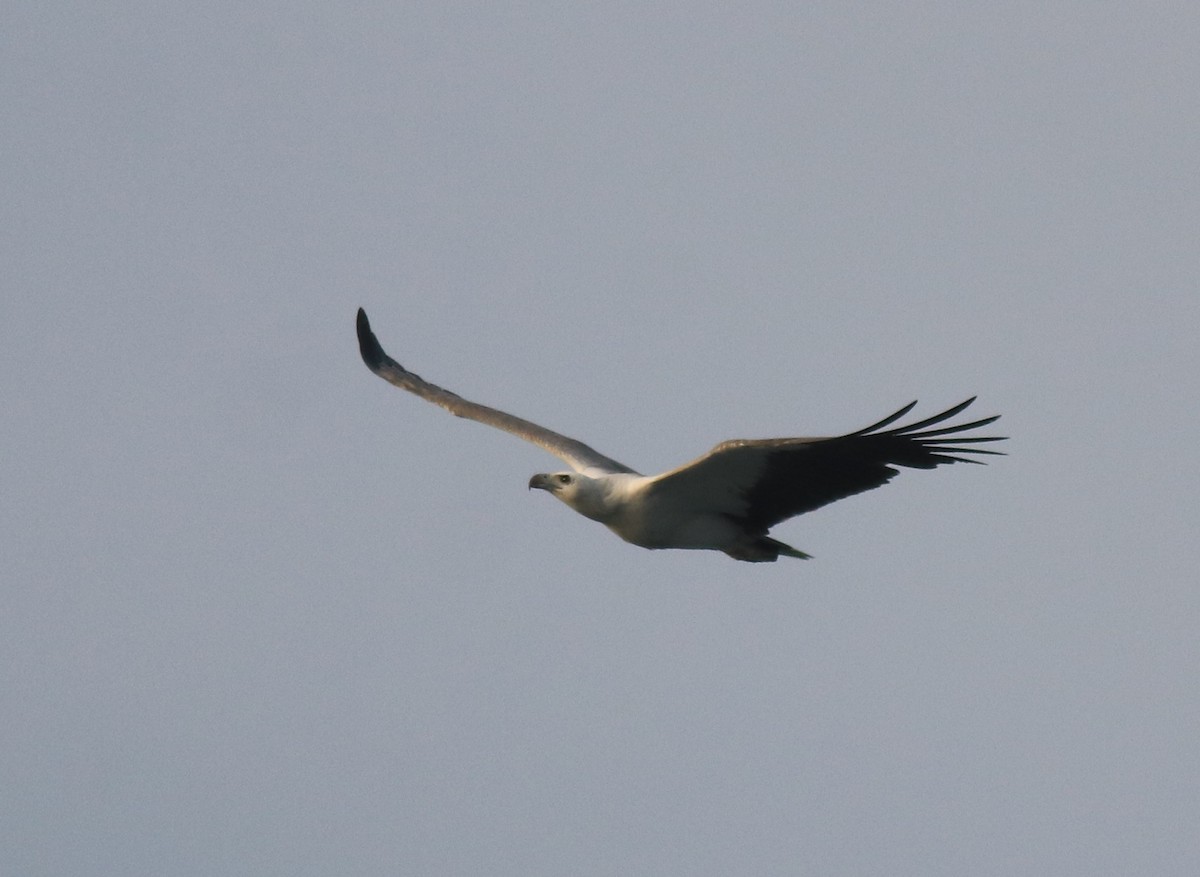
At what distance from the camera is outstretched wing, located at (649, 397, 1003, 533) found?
39.1 feet

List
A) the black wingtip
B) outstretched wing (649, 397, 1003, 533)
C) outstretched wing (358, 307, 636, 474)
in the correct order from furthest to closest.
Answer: the black wingtip
outstretched wing (358, 307, 636, 474)
outstretched wing (649, 397, 1003, 533)

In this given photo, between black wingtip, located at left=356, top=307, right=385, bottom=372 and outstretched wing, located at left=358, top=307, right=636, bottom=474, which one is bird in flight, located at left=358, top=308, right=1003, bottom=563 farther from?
black wingtip, located at left=356, top=307, right=385, bottom=372

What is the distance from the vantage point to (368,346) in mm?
17391

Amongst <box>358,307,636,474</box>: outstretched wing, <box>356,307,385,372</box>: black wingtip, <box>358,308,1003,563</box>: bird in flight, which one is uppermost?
<box>356,307,385,372</box>: black wingtip

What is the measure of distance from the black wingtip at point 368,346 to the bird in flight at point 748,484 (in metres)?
3.47

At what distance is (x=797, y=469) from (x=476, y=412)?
450 centimetres

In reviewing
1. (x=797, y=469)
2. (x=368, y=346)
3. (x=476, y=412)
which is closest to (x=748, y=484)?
(x=797, y=469)

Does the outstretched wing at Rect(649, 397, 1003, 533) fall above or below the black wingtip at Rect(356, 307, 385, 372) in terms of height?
below

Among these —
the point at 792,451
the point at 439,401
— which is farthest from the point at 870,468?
the point at 439,401

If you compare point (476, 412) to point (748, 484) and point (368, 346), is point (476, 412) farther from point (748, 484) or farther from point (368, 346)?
point (748, 484)

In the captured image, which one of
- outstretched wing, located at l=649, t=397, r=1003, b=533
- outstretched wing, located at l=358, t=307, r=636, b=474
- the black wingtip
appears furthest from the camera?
the black wingtip

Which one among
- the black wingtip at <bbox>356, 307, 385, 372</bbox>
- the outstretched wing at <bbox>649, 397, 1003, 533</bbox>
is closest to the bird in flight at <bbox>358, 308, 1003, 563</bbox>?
the outstretched wing at <bbox>649, 397, 1003, 533</bbox>

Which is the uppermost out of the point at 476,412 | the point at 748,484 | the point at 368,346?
the point at 368,346

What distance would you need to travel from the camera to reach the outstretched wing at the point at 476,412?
1505 centimetres
